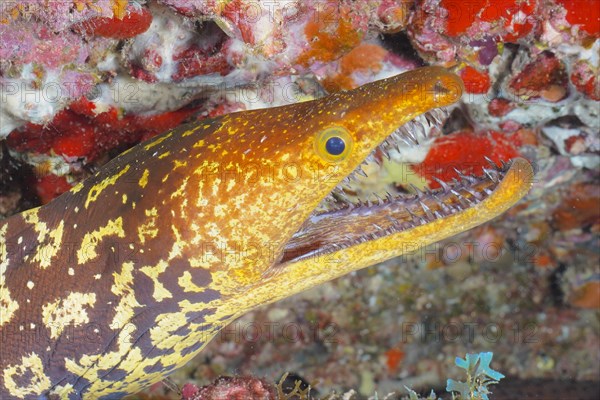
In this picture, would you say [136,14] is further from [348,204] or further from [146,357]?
[146,357]

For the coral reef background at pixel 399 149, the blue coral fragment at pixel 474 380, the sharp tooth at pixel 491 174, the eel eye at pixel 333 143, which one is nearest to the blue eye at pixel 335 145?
the eel eye at pixel 333 143

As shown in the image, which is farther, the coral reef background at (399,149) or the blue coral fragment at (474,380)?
the blue coral fragment at (474,380)

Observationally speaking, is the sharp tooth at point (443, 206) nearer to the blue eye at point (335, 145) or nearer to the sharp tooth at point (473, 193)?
the sharp tooth at point (473, 193)

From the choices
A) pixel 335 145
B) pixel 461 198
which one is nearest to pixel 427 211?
pixel 461 198

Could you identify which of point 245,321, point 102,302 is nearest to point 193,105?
point 102,302

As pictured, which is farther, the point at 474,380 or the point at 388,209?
the point at 474,380

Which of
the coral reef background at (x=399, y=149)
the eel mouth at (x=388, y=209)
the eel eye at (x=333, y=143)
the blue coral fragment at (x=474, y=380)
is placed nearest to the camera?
the eel eye at (x=333, y=143)

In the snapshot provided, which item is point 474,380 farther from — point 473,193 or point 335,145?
point 335,145

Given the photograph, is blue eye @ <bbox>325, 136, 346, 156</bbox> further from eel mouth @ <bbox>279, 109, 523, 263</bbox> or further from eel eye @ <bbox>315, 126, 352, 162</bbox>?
eel mouth @ <bbox>279, 109, 523, 263</bbox>
